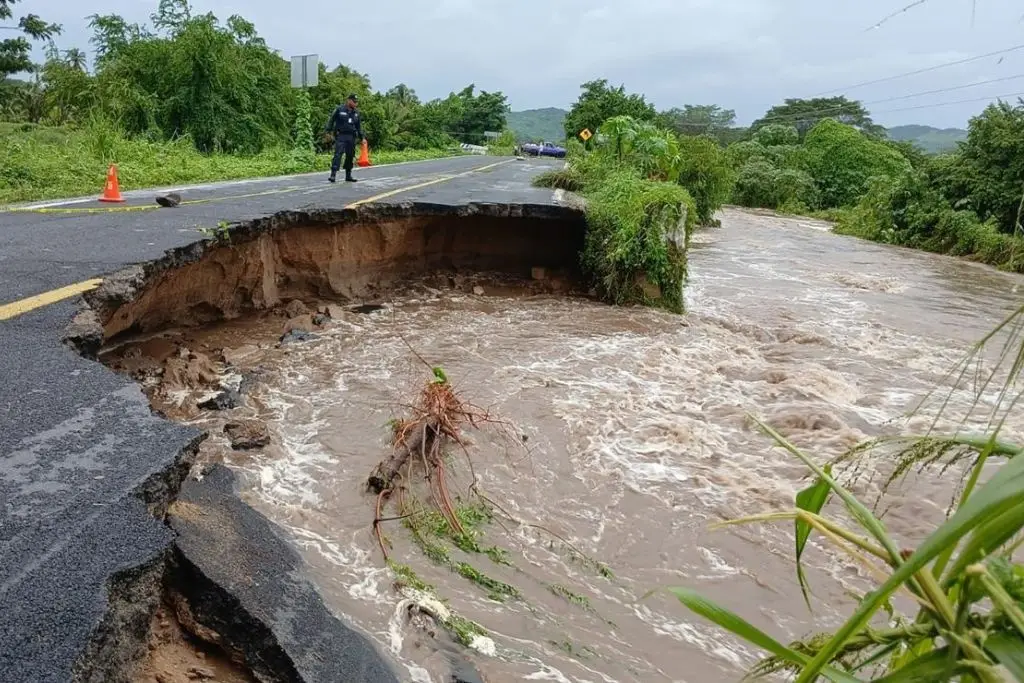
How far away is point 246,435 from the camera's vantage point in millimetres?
4992

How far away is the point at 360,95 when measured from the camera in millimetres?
35344

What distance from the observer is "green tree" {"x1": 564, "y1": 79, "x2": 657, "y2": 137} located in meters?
35.1

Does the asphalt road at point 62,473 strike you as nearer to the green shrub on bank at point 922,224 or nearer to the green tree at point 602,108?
the green shrub on bank at point 922,224

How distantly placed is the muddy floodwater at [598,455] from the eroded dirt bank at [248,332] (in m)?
0.36

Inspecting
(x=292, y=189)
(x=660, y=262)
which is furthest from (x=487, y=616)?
(x=292, y=189)

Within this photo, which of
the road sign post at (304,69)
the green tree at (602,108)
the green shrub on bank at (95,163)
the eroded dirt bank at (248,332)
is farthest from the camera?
the green tree at (602,108)

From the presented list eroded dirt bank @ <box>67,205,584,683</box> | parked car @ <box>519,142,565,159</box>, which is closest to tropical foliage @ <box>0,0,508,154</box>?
eroded dirt bank @ <box>67,205,584,683</box>

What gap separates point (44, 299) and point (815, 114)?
75327mm

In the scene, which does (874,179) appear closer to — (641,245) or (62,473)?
(641,245)

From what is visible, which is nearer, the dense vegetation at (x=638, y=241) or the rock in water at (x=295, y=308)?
the rock in water at (x=295, y=308)

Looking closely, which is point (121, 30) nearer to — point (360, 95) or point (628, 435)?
point (360, 95)

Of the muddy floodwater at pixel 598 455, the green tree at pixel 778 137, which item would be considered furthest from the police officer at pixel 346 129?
the green tree at pixel 778 137

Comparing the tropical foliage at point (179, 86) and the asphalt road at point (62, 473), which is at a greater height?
the tropical foliage at point (179, 86)

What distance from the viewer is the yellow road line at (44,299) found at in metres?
4.17
